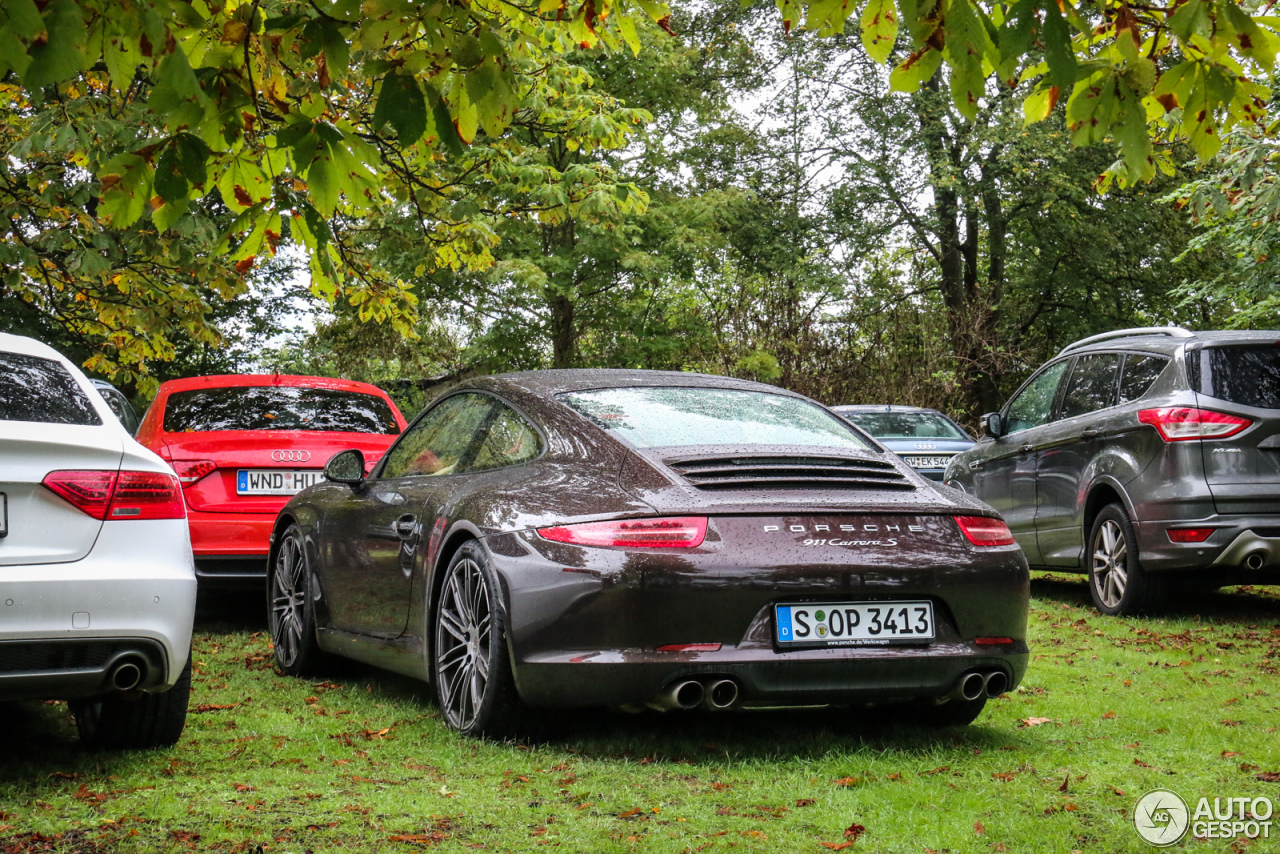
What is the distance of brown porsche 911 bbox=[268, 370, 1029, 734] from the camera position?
4.39 metres

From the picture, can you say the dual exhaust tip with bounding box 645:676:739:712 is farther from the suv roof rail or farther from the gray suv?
the suv roof rail

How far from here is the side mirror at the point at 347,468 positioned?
6.28 m

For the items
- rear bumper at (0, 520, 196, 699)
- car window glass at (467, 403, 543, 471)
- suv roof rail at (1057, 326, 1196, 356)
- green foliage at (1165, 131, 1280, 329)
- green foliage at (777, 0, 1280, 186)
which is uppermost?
green foliage at (1165, 131, 1280, 329)

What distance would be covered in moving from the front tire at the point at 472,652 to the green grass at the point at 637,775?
5.1 inches

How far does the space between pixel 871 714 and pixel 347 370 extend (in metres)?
28.5

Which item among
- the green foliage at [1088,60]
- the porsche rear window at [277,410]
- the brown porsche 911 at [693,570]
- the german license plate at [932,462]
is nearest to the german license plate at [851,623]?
the brown porsche 911 at [693,570]

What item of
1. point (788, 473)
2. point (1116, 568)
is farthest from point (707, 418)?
point (1116, 568)

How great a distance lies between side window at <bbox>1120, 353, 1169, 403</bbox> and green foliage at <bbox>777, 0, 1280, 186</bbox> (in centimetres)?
450

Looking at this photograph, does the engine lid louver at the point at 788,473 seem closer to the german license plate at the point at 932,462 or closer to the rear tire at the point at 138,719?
the rear tire at the point at 138,719

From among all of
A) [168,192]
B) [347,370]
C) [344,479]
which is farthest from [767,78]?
[168,192]

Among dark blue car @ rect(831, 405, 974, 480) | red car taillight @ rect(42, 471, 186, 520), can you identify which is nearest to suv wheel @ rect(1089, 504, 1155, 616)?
red car taillight @ rect(42, 471, 186, 520)

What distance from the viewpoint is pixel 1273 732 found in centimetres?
511

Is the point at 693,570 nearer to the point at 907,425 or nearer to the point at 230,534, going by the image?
the point at 230,534

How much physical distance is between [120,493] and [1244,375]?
→ 255 inches
